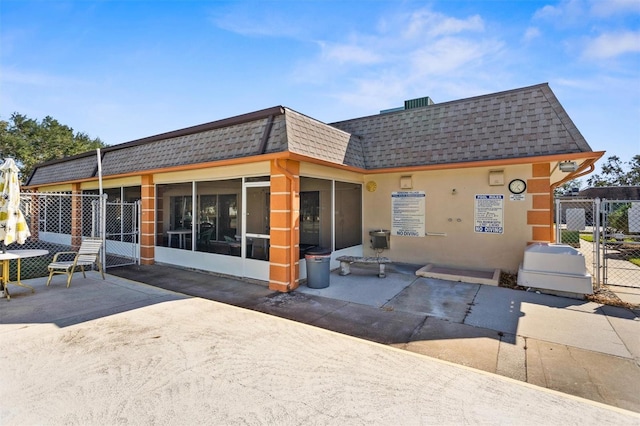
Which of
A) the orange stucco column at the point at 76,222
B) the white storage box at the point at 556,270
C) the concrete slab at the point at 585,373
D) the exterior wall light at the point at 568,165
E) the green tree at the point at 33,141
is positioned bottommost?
the concrete slab at the point at 585,373

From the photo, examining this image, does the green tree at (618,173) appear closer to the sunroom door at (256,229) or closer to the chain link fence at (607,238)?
the chain link fence at (607,238)

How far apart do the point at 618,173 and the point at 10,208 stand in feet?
187

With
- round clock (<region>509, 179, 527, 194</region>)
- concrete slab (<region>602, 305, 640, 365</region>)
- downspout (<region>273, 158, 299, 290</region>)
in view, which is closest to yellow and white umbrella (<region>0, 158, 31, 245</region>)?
downspout (<region>273, 158, 299, 290</region>)

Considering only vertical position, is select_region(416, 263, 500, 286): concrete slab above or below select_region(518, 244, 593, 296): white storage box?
below

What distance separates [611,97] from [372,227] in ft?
22.2

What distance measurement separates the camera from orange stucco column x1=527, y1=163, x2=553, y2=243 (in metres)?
6.96

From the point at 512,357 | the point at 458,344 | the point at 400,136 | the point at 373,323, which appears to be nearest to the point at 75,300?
the point at 373,323

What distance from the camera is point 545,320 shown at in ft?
15.3

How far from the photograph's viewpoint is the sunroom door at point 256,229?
688 centimetres

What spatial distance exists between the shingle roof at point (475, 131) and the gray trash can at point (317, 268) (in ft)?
10.8

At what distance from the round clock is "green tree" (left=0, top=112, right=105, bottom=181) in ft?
102

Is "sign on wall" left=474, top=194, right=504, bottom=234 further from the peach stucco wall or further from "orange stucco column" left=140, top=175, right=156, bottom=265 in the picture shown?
"orange stucco column" left=140, top=175, right=156, bottom=265

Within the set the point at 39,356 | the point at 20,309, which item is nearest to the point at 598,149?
the point at 39,356

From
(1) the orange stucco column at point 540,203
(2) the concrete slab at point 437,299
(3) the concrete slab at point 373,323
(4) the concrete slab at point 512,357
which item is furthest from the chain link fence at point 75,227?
(1) the orange stucco column at point 540,203
